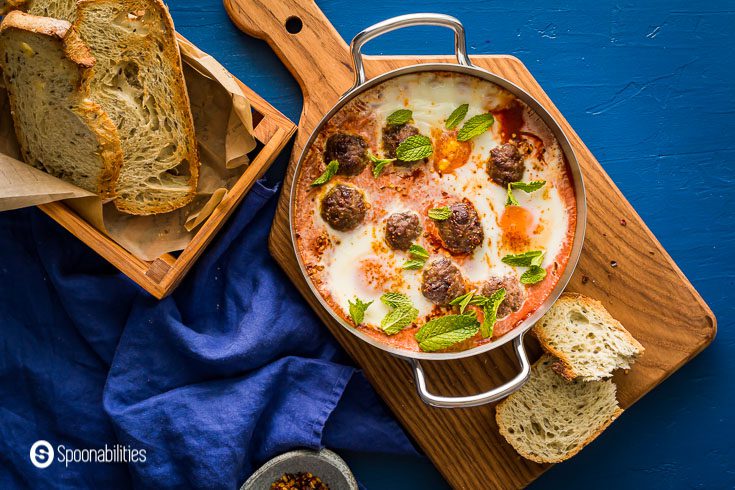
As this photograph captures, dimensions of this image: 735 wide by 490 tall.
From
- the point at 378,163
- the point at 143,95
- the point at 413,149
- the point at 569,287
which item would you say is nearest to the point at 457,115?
the point at 413,149

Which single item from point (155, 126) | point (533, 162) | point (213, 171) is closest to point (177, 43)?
point (155, 126)

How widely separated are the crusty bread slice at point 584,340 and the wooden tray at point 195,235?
141cm

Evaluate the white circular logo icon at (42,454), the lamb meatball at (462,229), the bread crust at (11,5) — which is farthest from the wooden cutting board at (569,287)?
the white circular logo icon at (42,454)

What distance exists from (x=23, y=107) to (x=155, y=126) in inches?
21.1

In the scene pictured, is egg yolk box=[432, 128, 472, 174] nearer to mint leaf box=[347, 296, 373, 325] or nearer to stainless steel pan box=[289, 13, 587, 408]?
stainless steel pan box=[289, 13, 587, 408]

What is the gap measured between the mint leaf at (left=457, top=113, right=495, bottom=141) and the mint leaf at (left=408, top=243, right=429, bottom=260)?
1.63 feet

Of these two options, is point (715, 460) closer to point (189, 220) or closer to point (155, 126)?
point (189, 220)

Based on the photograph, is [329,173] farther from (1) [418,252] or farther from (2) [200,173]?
(2) [200,173]

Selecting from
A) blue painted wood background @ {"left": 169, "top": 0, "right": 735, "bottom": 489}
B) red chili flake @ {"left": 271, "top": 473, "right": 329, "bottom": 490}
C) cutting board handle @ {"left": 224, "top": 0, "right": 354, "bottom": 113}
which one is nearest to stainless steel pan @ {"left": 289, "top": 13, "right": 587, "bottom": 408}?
cutting board handle @ {"left": 224, "top": 0, "right": 354, "bottom": 113}

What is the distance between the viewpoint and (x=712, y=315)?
115 inches

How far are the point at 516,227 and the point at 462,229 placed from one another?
24 centimetres

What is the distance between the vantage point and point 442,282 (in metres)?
2.68

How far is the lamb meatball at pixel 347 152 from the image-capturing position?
2.69m

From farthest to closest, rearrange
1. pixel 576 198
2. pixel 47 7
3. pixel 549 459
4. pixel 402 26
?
pixel 549 459, pixel 576 198, pixel 47 7, pixel 402 26
